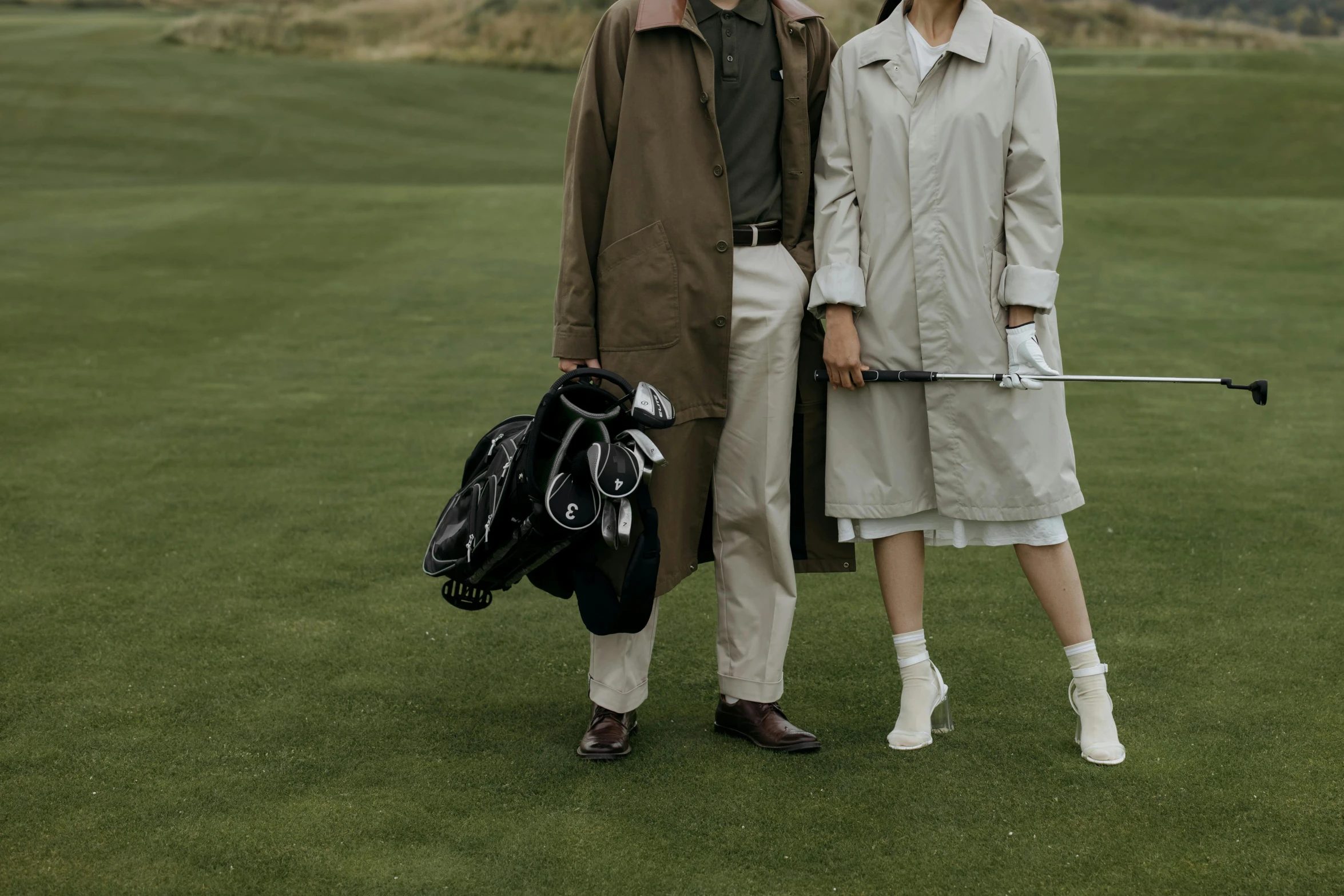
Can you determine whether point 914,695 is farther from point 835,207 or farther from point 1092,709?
point 835,207

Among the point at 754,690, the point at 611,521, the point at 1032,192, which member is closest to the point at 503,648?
the point at 754,690

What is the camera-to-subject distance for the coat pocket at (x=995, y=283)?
9.80 feet

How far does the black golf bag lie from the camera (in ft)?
8.95

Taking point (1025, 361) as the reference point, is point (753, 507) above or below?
below

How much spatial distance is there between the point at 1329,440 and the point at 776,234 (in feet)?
12.4

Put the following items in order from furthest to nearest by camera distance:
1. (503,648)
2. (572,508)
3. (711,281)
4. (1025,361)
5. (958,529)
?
(503,648)
(958,529)
(711,281)
(1025,361)
(572,508)

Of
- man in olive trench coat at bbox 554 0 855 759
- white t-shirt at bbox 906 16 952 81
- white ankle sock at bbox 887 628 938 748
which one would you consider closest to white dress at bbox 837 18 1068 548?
white t-shirt at bbox 906 16 952 81

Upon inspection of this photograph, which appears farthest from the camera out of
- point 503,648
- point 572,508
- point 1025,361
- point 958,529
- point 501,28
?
point 501,28

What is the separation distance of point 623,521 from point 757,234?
2.56 feet

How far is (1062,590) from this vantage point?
10.1 ft

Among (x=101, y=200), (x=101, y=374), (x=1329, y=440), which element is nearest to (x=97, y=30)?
(x=101, y=200)

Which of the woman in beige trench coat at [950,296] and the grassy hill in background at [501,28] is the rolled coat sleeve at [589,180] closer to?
the woman in beige trench coat at [950,296]

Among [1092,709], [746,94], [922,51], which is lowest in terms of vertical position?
[1092,709]

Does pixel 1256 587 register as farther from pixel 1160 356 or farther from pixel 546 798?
pixel 1160 356
